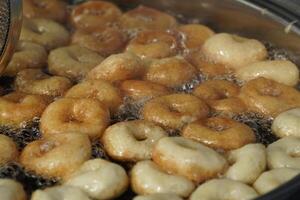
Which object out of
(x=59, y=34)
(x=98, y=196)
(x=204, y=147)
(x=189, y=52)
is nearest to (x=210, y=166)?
(x=204, y=147)

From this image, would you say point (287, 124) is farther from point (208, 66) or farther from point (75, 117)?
point (75, 117)

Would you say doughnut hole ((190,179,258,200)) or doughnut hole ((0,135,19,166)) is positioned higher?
doughnut hole ((190,179,258,200))

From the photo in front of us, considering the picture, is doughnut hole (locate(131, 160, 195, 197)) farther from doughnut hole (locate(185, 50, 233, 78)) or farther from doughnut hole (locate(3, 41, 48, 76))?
doughnut hole (locate(3, 41, 48, 76))

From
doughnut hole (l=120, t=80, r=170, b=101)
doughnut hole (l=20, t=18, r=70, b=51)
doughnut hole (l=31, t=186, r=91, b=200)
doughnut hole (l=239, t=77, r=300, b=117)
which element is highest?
doughnut hole (l=239, t=77, r=300, b=117)

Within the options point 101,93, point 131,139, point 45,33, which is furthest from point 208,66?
point 45,33

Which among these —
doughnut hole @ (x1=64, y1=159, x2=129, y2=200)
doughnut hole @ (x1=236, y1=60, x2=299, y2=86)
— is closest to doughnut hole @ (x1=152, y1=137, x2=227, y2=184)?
doughnut hole @ (x1=64, y1=159, x2=129, y2=200)

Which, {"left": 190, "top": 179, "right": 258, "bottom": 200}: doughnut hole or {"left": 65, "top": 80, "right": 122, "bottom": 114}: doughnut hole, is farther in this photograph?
{"left": 65, "top": 80, "right": 122, "bottom": 114}: doughnut hole
